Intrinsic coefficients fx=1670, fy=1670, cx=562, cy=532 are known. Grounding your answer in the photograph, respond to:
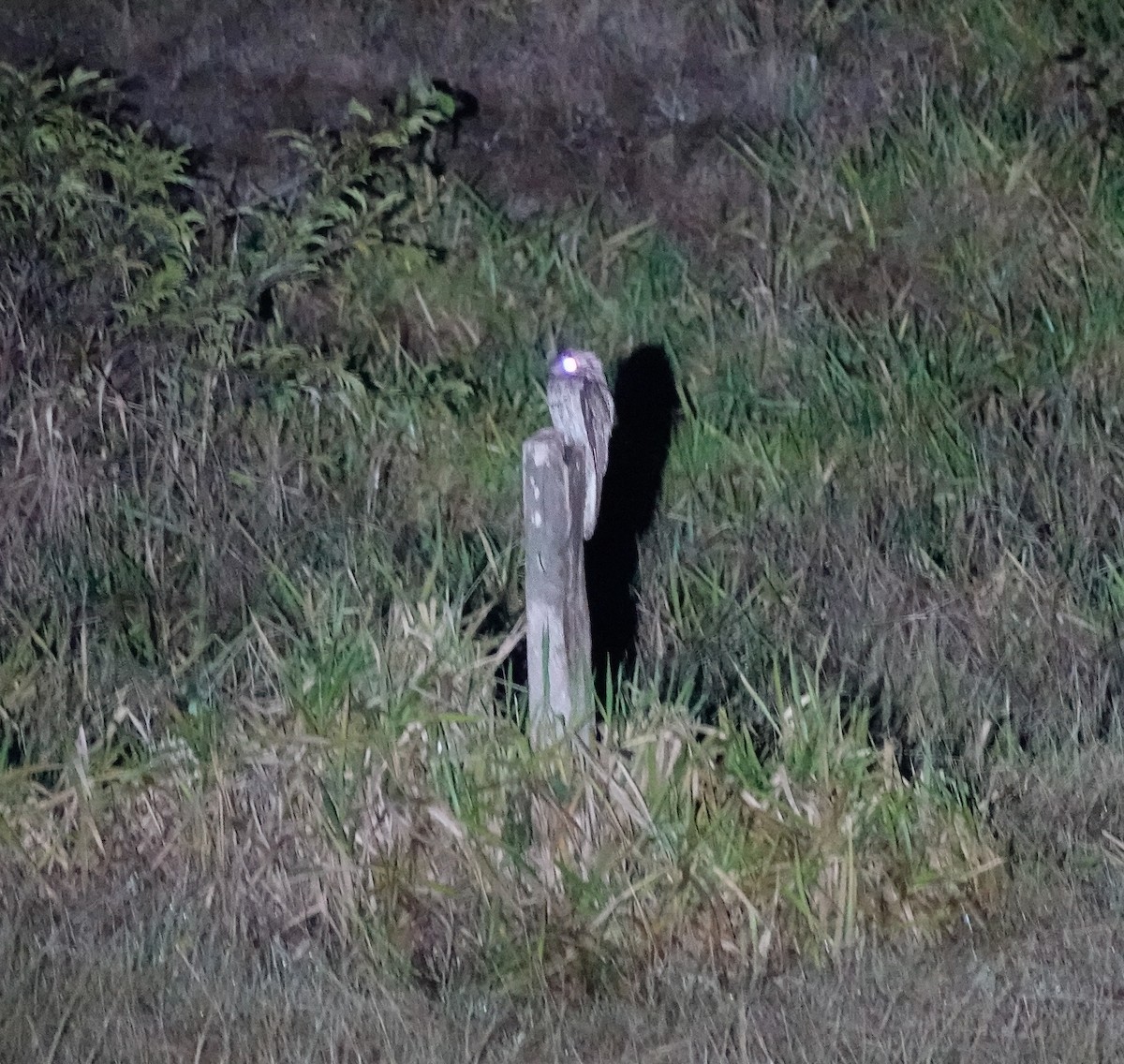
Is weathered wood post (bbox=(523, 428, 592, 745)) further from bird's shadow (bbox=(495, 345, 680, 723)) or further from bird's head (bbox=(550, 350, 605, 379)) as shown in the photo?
bird's shadow (bbox=(495, 345, 680, 723))

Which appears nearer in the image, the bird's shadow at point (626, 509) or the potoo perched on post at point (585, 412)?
the potoo perched on post at point (585, 412)

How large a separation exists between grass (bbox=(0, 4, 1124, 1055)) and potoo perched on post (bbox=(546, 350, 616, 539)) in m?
0.45

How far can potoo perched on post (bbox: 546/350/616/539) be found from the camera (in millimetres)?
3580

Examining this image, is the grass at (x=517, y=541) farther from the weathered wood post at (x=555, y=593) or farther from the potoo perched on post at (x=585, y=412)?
the potoo perched on post at (x=585, y=412)

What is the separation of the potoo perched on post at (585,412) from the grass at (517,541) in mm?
451

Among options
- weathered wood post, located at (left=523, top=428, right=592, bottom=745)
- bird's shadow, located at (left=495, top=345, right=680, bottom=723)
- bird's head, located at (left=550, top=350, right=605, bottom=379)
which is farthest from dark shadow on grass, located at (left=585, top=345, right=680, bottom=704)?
bird's head, located at (left=550, top=350, right=605, bottom=379)

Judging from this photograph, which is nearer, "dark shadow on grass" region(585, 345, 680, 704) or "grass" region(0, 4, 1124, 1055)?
"grass" region(0, 4, 1124, 1055)

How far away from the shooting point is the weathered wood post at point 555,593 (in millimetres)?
3508

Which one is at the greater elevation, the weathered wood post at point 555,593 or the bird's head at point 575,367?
the bird's head at point 575,367

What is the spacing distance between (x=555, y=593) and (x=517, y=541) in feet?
4.07

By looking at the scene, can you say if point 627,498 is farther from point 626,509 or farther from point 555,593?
point 555,593

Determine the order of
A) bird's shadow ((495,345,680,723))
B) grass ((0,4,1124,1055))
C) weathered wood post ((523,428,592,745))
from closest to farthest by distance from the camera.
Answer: grass ((0,4,1124,1055))
weathered wood post ((523,428,592,745))
bird's shadow ((495,345,680,723))

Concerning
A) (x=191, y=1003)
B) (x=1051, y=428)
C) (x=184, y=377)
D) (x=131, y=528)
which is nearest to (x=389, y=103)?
(x=184, y=377)

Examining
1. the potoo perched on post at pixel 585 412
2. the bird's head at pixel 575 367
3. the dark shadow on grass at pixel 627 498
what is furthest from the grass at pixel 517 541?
the bird's head at pixel 575 367
